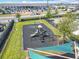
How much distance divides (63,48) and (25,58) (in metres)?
3.54

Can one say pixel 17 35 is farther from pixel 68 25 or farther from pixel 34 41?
pixel 68 25

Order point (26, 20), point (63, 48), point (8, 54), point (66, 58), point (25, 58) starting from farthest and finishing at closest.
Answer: point (26, 20), point (8, 54), point (25, 58), point (63, 48), point (66, 58)

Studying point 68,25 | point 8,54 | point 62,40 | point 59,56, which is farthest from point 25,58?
point 68,25

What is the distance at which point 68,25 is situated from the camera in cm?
2686

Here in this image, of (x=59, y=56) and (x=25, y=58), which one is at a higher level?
(x=59, y=56)

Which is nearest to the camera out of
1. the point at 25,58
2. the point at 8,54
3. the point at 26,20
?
the point at 25,58

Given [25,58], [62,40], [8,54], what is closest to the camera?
[25,58]

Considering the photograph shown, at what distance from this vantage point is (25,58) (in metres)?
20.3

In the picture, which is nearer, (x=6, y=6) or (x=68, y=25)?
(x=68, y=25)

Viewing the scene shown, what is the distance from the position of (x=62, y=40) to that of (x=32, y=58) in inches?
374

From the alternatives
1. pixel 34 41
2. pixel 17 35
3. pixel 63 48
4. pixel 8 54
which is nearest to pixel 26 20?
pixel 17 35

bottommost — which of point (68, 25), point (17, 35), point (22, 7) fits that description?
point (22, 7)

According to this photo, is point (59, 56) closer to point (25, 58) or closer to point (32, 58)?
point (32, 58)

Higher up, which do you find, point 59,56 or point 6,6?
point 59,56
